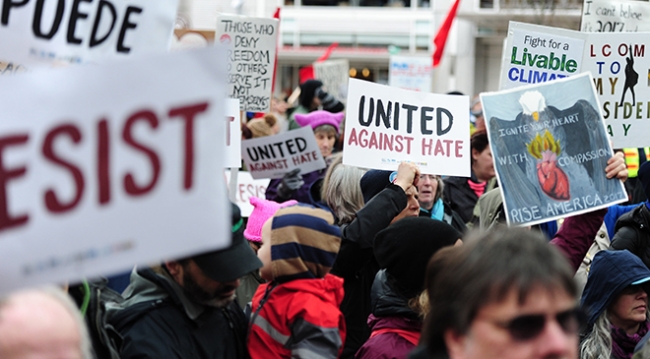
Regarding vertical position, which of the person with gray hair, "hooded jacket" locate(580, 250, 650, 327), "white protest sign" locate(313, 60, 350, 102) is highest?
the person with gray hair

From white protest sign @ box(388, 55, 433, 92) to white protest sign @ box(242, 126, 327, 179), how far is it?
914cm

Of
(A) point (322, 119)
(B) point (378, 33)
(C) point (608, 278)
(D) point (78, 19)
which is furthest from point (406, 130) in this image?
(B) point (378, 33)

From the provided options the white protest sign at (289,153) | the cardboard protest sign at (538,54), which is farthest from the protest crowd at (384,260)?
the white protest sign at (289,153)

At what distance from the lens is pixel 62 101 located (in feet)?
6.33

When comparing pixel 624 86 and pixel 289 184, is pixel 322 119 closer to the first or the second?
pixel 289 184

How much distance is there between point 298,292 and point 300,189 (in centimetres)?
369

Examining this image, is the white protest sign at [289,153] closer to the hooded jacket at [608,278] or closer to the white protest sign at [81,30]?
the hooded jacket at [608,278]

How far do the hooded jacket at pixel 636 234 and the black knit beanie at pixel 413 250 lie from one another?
72.9 inches

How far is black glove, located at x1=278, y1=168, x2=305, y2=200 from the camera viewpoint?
6.64 m

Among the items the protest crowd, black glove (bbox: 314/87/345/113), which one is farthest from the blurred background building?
the protest crowd

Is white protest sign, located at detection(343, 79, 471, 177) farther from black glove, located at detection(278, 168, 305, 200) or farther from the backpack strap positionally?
black glove, located at detection(278, 168, 305, 200)

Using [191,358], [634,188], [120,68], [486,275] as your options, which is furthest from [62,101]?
[634,188]

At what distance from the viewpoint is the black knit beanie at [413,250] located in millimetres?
3312

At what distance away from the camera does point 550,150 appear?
14.4 feet
